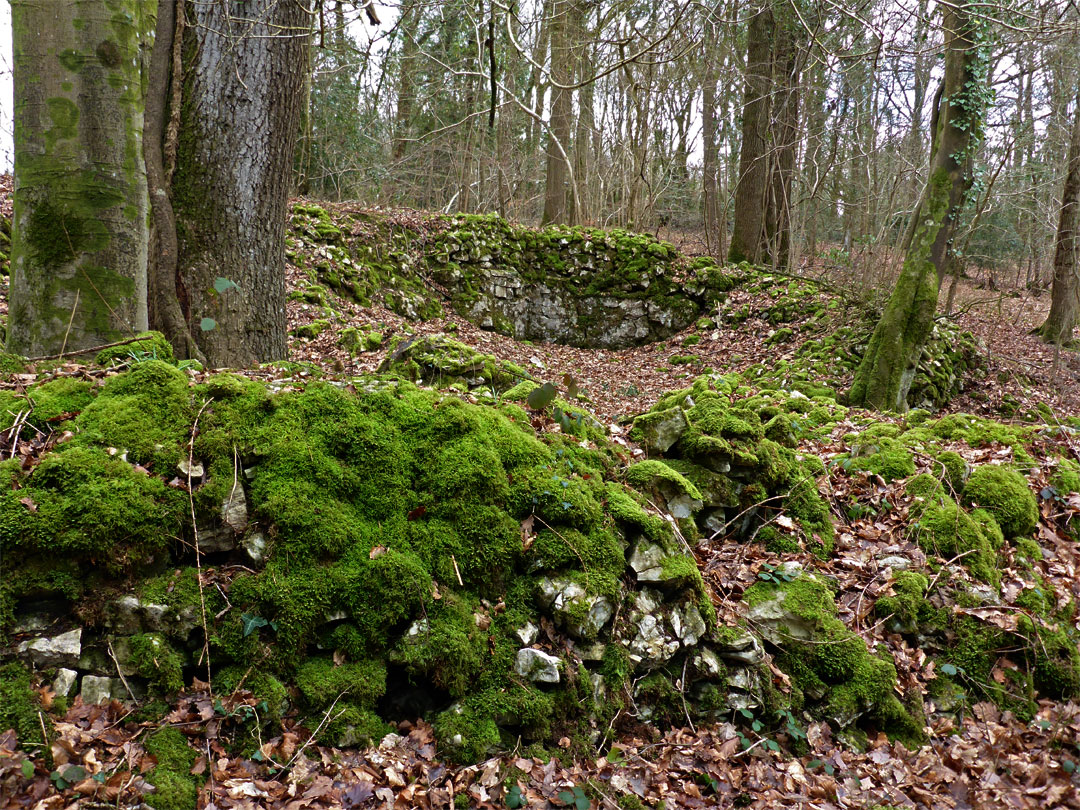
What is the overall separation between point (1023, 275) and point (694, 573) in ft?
87.5

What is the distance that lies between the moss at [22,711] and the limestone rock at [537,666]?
1816 mm

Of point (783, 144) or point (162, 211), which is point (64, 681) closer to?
point (162, 211)

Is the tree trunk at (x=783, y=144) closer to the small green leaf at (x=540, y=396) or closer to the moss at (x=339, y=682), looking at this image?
Answer: the small green leaf at (x=540, y=396)

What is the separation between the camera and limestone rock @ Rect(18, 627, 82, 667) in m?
2.28

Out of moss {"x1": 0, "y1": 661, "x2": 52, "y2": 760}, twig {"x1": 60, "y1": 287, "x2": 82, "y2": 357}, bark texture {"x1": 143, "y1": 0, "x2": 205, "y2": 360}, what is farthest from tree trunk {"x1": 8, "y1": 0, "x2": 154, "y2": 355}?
moss {"x1": 0, "y1": 661, "x2": 52, "y2": 760}

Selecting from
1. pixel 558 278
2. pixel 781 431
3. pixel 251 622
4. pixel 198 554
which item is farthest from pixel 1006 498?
pixel 558 278

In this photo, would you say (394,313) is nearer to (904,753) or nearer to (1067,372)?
(904,753)

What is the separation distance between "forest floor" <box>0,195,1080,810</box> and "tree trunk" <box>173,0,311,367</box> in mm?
3166

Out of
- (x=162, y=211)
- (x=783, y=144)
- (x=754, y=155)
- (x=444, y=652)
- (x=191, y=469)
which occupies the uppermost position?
(x=783, y=144)

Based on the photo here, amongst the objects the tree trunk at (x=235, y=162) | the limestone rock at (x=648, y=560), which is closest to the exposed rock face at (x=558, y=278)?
the tree trunk at (x=235, y=162)

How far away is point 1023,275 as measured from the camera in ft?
75.3

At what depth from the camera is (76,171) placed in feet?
11.3

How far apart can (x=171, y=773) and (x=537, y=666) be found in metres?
1.52

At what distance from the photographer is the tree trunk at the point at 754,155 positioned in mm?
12828
